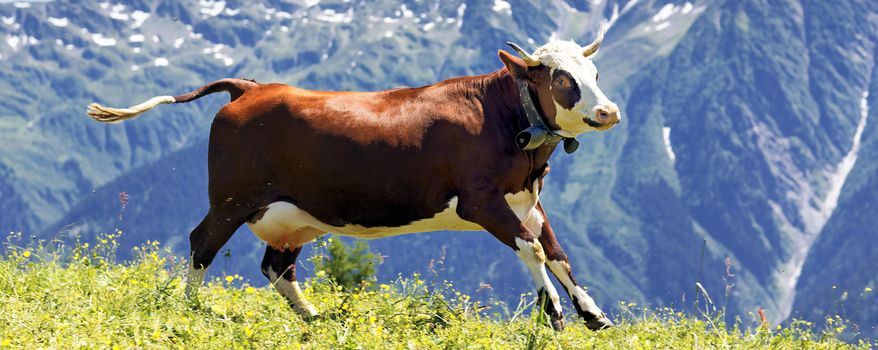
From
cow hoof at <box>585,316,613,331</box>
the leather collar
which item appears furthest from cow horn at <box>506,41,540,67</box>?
cow hoof at <box>585,316,613,331</box>

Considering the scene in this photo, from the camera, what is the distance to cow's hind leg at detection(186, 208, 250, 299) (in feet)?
36.8

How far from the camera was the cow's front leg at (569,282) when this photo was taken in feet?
33.6

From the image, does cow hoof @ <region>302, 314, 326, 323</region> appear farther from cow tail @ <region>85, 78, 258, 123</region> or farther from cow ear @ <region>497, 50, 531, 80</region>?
cow ear @ <region>497, 50, 531, 80</region>

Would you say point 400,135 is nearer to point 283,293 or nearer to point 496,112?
point 496,112

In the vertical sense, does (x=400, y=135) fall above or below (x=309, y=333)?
above

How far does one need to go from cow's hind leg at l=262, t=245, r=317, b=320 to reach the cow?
2cm

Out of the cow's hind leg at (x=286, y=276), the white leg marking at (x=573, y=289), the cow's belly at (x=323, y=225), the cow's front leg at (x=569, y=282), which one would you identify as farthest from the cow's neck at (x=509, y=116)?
the cow's hind leg at (x=286, y=276)

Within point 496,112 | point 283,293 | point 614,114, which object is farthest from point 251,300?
point 614,114

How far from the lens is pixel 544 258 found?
10117mm

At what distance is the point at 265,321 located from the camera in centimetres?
897

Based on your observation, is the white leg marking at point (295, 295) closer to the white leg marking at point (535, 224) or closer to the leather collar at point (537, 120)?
the white leg marking at point (535, 224)

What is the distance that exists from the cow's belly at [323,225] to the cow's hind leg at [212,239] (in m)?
0.18

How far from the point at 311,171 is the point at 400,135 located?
96cm

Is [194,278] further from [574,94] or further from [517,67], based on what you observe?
[574,94]
